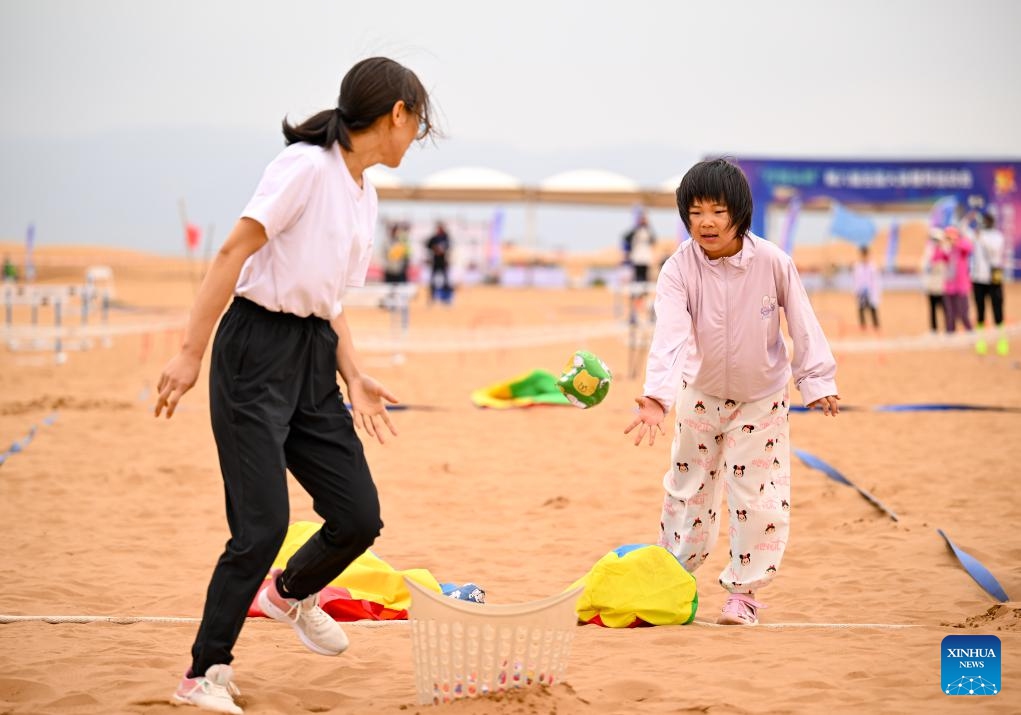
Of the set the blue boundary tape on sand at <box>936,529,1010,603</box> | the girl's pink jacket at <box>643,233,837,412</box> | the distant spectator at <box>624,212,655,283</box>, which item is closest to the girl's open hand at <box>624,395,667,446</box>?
the girl's pink jacket at <box>643,233,837,412</box>

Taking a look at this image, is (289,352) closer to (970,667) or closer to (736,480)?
(736,480)

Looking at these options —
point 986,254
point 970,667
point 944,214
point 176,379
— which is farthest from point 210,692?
point 944,214

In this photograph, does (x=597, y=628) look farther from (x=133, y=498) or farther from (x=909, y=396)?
(x=909, y=396)

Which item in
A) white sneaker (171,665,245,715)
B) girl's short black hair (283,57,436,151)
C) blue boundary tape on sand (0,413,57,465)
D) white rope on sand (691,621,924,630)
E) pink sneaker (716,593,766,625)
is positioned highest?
girl's short black hair (283,57,436,151)

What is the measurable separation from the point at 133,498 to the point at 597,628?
362 centimetres

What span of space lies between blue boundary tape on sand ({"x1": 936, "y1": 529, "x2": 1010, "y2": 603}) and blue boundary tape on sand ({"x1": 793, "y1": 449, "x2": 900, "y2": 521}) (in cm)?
99

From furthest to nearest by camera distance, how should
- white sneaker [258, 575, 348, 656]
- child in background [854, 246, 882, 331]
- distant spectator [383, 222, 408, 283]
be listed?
distant spectator [383, 222, 408, 283] → child in background [854, 246, 882, 331] → white sneaker [258, 575, 348, 656]

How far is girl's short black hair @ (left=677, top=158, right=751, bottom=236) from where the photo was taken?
4105 millimetres

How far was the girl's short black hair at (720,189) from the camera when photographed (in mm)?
4105

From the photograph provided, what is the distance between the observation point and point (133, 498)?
689cm

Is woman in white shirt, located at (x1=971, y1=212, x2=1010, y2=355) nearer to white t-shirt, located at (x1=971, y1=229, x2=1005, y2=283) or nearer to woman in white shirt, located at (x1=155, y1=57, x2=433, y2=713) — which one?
white t-shirt, located at (x1=971, y1=229, x2=1005, y2=283)

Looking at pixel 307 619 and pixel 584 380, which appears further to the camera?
pixel 584 380

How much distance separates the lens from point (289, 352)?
126 inches

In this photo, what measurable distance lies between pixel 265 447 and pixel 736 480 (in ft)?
6.53
